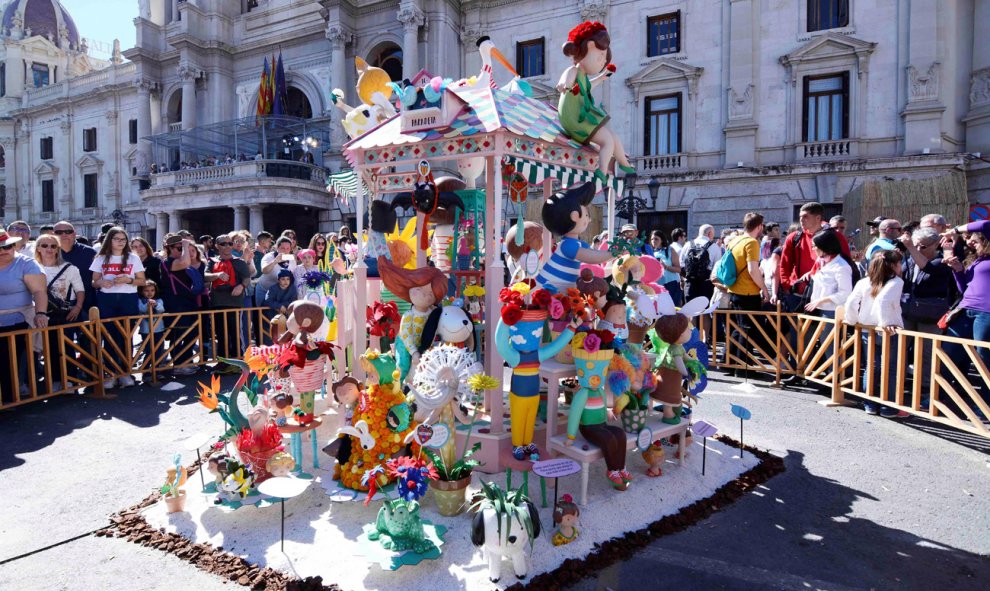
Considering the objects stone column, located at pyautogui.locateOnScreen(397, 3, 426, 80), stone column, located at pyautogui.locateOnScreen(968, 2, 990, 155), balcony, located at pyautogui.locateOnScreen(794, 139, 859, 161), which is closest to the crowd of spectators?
balcony, located at pyautogui.locateOnScreen(794, 139, 859, 161)

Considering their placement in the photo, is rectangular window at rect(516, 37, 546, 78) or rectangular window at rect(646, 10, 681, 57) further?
rectangular window at rect(516, 37, 546, 78)

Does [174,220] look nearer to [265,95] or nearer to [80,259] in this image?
[265,95]

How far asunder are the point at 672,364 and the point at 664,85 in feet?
57.3

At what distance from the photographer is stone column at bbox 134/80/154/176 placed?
94.7 ft

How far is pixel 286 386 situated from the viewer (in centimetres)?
433

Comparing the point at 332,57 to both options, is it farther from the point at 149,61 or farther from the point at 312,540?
the point at 312,540

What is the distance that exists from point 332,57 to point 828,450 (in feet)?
78.8

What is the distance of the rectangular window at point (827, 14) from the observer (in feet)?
55.8

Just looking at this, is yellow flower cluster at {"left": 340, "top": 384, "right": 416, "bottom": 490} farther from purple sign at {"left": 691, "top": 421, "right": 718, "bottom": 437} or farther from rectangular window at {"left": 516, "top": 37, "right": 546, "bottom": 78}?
rectangular window at {"left": 516, "top": 37, "right": 546, "bottom": 78}

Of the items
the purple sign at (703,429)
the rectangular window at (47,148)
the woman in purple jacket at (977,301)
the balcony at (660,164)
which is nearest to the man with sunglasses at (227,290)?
the purple sign at (703,429)

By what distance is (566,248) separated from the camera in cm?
423

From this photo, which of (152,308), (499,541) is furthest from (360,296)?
(152,308)

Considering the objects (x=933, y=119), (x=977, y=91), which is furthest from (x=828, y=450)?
(x=977, y=91)

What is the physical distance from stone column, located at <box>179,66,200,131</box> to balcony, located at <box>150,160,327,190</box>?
179 inches
